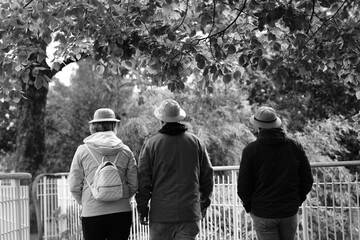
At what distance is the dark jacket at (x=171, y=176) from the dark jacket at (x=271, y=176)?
17.4 inches

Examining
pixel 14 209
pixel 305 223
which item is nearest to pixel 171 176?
pixel 14 209

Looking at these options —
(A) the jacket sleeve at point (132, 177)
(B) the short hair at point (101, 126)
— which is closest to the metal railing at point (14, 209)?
(B) the short hair at point (101, 126)

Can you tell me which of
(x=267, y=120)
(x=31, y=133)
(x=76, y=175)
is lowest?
(x=76, y=175)

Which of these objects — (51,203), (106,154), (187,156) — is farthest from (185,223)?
(51,203)

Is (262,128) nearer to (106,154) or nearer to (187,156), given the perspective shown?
(187,156)

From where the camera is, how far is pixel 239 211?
7.50 metres

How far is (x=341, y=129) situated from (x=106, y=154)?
14370mm

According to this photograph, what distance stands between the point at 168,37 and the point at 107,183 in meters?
1.87

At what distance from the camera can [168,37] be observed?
5.84m

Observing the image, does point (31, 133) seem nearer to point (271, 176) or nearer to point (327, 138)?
point (271, 176)

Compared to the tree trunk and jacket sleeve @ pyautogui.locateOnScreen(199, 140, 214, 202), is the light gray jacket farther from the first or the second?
the tree trunk

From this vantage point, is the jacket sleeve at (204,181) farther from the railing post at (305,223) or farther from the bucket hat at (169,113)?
the railing post at (305,223)

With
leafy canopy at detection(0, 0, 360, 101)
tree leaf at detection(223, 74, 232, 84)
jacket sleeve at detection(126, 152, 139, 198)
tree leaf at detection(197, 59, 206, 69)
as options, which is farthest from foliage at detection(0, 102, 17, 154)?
jacket sleeve at detection(126, 152, 139, 198)

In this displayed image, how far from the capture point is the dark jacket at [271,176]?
4.65 meters
